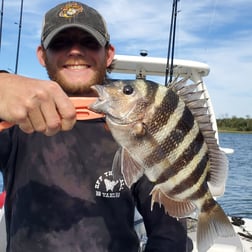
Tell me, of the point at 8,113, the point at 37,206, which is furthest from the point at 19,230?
the point at 8,113

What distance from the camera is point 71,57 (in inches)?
86.1

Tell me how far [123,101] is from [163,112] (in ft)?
0.47

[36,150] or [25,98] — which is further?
[36,150]

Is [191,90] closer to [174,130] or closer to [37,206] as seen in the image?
[174,130]

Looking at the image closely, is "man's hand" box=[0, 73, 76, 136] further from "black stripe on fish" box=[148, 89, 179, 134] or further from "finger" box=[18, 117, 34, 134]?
"black stripe on fish" box=[148, 89, 179, 134]

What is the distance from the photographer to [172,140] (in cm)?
151

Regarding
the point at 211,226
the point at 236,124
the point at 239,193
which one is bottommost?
the point at 239,193

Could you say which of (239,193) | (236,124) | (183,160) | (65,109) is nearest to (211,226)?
(183,160)

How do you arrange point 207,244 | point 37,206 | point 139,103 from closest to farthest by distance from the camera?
point 139,103, point 207,244, point 37,206

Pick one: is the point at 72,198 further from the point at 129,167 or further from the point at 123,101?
the point at 123,101

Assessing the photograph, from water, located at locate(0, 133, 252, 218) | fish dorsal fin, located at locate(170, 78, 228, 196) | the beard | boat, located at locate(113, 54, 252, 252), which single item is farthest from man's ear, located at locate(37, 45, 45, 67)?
water, located at locate(0, 133, 252, 218)

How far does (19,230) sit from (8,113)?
77 centimetres

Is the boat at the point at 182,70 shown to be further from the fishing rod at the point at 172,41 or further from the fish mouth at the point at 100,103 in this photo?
the fish mouth at the point at 100,103

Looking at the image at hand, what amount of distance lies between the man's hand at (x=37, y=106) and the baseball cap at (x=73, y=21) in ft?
2.56
